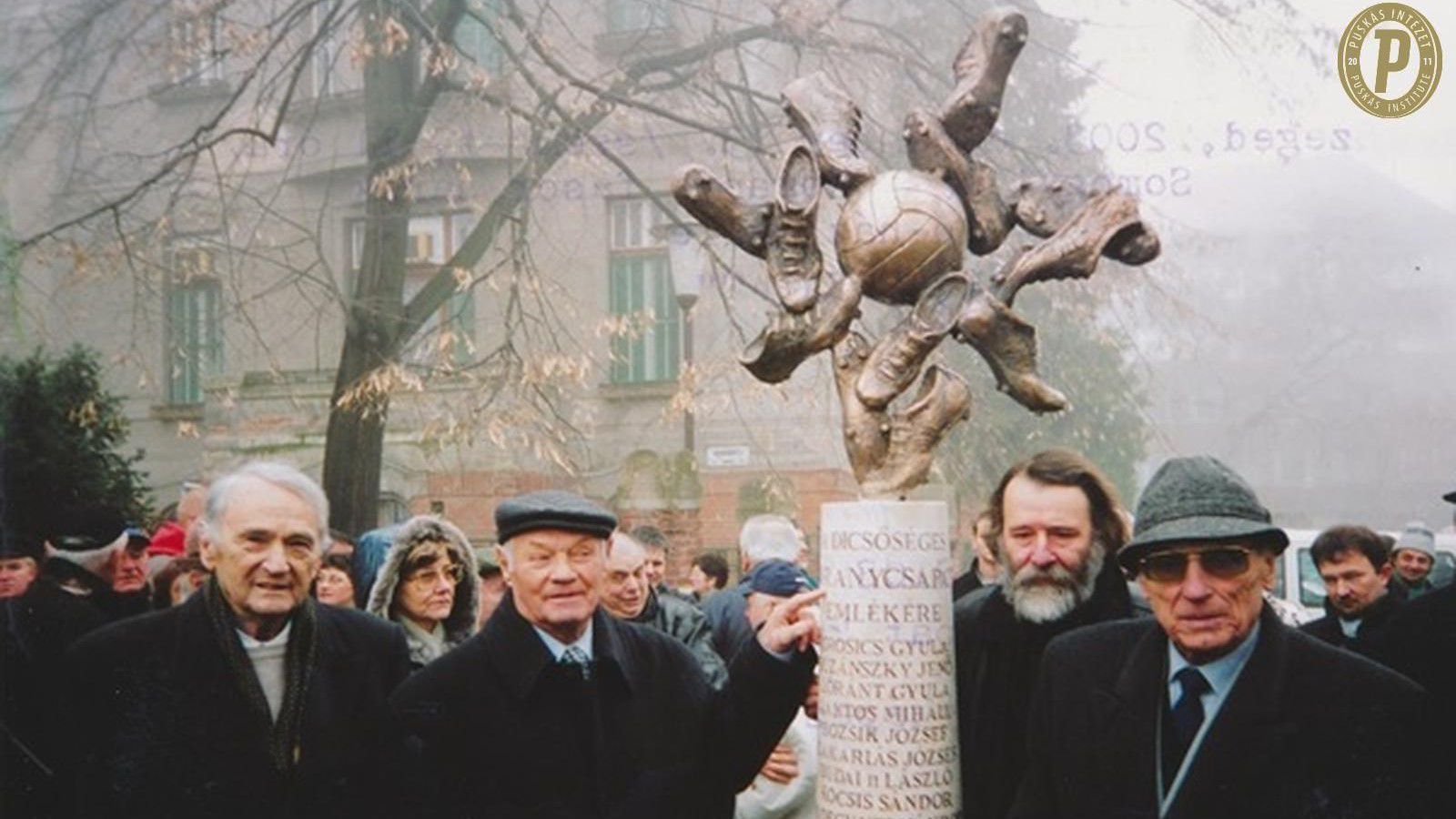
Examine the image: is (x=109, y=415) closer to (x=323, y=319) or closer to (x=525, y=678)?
(x=323, y=319)

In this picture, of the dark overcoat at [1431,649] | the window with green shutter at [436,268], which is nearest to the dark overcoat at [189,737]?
the dark overcoat at [1431,649]

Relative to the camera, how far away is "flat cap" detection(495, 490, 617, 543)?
327 cm

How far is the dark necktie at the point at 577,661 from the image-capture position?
332cm

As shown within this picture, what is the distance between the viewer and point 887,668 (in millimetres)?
3412


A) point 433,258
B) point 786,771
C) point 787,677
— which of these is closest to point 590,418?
point 433,258

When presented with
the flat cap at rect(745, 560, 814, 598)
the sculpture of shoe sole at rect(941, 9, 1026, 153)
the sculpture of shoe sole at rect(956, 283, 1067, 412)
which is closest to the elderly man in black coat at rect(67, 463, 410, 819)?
the sculpture of shoe sole at rect(956, 283, 1067, 412)

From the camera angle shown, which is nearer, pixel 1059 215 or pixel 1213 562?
pixel 1213 562

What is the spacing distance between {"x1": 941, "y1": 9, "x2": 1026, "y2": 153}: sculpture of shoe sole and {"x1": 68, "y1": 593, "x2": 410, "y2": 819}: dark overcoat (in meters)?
2.16

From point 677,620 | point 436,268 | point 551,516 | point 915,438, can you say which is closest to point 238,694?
point 551,516

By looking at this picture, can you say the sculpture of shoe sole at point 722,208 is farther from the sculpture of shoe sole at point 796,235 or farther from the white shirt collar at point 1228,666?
the white shirt collar at point 1228,666

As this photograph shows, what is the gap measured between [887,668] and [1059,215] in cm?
138

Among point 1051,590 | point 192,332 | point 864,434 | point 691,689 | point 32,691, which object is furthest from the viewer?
point 192,332

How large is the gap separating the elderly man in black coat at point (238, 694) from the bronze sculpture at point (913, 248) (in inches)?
50.7

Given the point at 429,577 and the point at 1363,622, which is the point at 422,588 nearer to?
the point at 429,577
